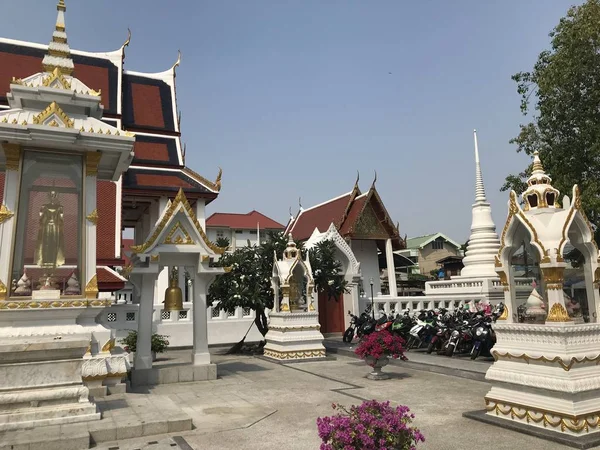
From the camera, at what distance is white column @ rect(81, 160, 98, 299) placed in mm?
6184

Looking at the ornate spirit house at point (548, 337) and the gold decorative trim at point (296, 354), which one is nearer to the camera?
the ornate spirit house at point (548, 337)

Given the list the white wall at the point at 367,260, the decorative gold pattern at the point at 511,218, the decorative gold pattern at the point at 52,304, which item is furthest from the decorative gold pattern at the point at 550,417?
the white wall at the point at 367,260

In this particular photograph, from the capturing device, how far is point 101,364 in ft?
21.7

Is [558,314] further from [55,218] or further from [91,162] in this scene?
[55,218]

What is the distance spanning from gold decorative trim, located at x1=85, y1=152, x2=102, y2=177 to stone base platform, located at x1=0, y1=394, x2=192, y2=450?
2983 millimetres

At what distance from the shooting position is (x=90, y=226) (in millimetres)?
6355

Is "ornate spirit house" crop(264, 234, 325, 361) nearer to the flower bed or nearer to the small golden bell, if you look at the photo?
the flower bed

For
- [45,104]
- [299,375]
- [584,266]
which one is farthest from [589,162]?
[45,104]

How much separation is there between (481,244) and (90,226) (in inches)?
575

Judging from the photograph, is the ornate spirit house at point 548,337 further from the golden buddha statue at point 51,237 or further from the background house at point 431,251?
the background house at point 431,251

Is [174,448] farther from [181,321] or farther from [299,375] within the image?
[181,321]

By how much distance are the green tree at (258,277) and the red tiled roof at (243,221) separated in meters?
28.6

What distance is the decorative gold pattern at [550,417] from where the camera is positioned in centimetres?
471

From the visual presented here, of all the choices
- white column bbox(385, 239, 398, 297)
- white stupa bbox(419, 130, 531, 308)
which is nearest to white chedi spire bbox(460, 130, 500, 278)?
white stupa bbox(419, 130, 531, 308)
